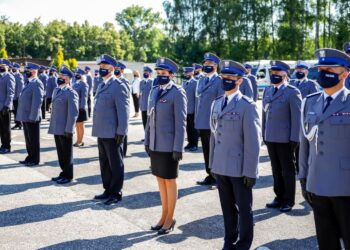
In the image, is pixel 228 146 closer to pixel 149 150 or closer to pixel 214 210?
pixel 149 150

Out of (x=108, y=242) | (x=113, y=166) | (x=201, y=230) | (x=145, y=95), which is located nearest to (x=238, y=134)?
(x=201, y=230)

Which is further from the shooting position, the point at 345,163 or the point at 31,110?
the point at 31,110

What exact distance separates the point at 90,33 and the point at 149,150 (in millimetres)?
81196

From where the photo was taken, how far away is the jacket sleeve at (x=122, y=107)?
7.01 metres

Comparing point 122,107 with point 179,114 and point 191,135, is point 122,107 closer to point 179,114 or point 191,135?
point 179,114

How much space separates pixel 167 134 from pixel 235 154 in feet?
4.46

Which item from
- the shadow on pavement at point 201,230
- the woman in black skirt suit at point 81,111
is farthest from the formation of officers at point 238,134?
the woman in black skirt suit at point 81,111

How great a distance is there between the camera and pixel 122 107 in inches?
279

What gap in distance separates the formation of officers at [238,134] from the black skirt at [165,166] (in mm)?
13

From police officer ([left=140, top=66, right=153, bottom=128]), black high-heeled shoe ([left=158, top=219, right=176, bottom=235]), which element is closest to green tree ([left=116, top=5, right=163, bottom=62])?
police officer ([left=140, top=66, right=153, bottom=128])

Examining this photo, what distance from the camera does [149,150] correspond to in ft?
19.9

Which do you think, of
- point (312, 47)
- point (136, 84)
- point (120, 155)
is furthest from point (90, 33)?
point (120, 155)

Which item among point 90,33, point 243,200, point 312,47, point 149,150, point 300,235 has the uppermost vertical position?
point 90,33

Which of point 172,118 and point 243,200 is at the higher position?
point 172,118
